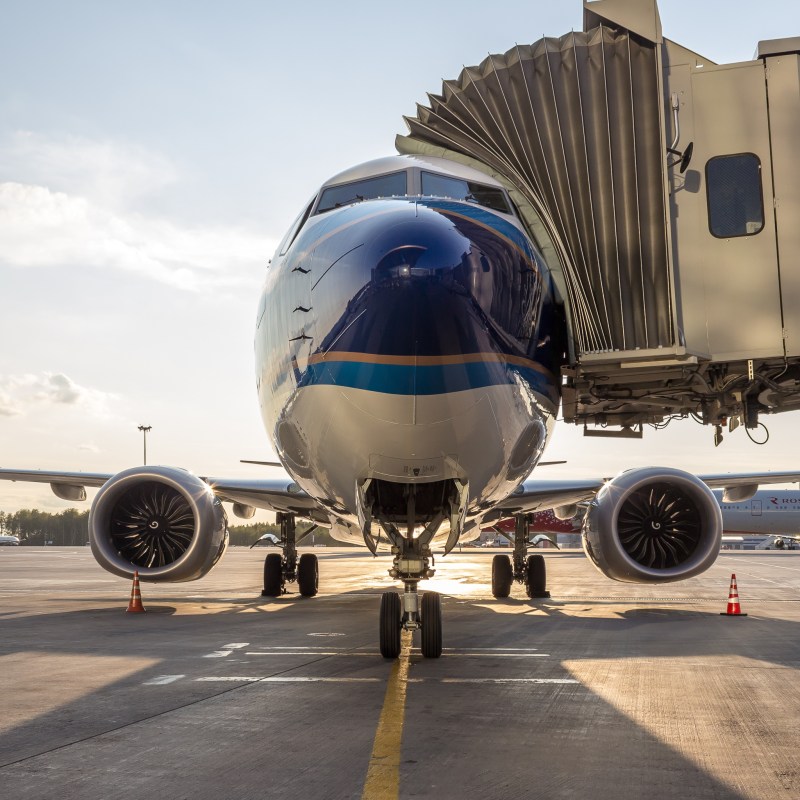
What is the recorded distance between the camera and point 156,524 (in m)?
12.4

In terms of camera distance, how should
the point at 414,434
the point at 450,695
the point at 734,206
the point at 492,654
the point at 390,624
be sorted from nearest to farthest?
the point at 414,434 → the point at 450,695 → the point at 734,206 → the point at 390,624 → the point at 492,654

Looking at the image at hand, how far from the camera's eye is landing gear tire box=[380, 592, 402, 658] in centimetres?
764

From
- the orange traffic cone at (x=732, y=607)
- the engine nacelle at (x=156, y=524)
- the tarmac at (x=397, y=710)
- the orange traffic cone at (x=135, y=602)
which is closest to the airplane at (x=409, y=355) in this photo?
the tarmac at (x=397, y=710)

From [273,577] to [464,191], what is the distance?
A: 33.8 feet

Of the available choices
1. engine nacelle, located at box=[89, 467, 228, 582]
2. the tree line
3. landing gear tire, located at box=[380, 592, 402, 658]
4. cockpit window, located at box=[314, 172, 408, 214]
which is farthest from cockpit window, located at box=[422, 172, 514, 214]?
the tree line

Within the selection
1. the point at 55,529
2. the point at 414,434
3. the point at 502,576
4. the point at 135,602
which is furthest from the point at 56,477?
the point at 55,529

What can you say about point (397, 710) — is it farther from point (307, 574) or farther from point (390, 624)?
point (307, 574)

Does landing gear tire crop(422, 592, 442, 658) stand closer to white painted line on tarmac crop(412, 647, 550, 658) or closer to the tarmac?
the tarmac

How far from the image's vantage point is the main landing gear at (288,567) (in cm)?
1559

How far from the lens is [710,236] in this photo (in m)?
7.14

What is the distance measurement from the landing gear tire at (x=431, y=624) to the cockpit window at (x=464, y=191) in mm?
3407

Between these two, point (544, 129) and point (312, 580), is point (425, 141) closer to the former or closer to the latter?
point (544, 129)

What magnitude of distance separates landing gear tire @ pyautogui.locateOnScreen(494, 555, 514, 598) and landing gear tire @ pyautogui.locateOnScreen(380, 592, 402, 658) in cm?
850

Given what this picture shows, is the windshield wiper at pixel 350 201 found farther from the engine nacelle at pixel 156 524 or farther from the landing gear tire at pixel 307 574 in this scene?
the landing gear tire at pixel 307 574
